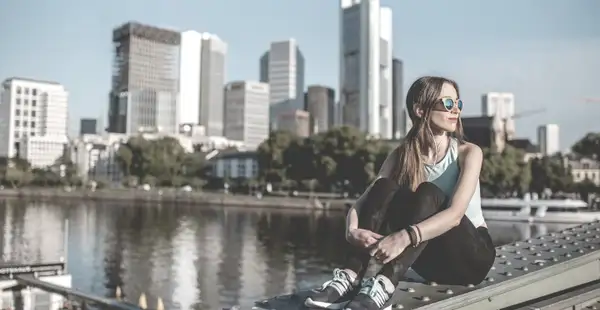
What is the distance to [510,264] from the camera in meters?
2.95

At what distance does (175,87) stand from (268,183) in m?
95.6

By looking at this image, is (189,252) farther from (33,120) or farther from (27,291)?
(33,120)

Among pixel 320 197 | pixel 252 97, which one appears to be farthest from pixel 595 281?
pixel 252 97

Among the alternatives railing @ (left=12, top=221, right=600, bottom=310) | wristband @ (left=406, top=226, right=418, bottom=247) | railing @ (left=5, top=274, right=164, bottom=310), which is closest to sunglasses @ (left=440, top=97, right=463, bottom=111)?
wristband @ (left=406, top=226, right=418, bottom=247)

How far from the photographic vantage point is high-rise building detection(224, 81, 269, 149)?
431 feet

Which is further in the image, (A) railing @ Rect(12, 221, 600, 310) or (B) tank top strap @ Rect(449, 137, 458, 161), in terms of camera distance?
(B) tank top strap @ Rect(449, 137, 458, 161)

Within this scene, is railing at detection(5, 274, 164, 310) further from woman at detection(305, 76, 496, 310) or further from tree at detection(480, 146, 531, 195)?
tree at detection(480, 146, 531, 195)

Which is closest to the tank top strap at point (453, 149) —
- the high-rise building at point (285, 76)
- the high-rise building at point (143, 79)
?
the high-rise building at point (143, 79)

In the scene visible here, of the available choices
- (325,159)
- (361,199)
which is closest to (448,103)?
(361,199)

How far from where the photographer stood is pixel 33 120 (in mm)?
83188

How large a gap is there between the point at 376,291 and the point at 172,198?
5628 cm

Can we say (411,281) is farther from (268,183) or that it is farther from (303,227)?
(268,183)

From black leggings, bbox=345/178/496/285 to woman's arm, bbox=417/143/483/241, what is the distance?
45 millimetres

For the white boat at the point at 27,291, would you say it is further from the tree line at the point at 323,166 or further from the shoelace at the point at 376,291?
the tree line at the point at 323,166
